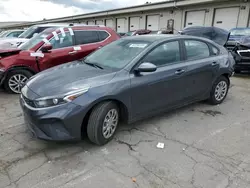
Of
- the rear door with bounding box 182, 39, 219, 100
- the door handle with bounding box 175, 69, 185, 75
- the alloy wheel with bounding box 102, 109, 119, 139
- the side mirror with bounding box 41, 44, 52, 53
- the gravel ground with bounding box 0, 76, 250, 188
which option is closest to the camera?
the gravel ground with bounding box 0, 76, 250, 188

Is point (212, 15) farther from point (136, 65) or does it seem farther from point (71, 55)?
point (136, 65)

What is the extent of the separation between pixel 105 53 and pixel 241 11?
591 inches

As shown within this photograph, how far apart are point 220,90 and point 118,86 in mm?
2755

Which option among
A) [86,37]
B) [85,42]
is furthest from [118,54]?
[86,37]

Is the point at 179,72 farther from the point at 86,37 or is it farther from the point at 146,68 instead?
the point at 86,37

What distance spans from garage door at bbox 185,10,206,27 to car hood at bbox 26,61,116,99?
54.6ft

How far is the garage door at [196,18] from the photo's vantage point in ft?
55.9

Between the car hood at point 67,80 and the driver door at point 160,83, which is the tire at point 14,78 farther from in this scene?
the driver door at point 160,83

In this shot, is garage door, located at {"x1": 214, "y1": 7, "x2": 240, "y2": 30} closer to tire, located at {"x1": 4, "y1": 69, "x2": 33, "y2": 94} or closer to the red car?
the red car

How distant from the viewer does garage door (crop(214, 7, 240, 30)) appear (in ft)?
49.4

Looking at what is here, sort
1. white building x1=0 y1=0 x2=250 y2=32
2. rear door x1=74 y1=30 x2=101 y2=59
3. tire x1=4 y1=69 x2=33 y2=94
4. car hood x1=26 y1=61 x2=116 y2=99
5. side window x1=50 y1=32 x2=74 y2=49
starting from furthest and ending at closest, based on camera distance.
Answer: white building x1=0 y1=0 x2=250 y2=32 < rear door x1=74 y1=30 x2=101 y2=59 < side window x1=50 y1=32 x2=74 y2=49 < tire x1=4 y1=69 x2=33 y2=94 < car hood x1=26 y1=61 x2=116 y2=99

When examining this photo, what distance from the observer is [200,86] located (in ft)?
13.0

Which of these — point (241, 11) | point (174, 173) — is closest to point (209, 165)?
point (174, 173)

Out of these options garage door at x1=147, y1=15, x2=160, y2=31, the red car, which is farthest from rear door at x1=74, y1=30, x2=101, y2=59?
garage door at x1=147, y1=15, x2=160, y2=31
